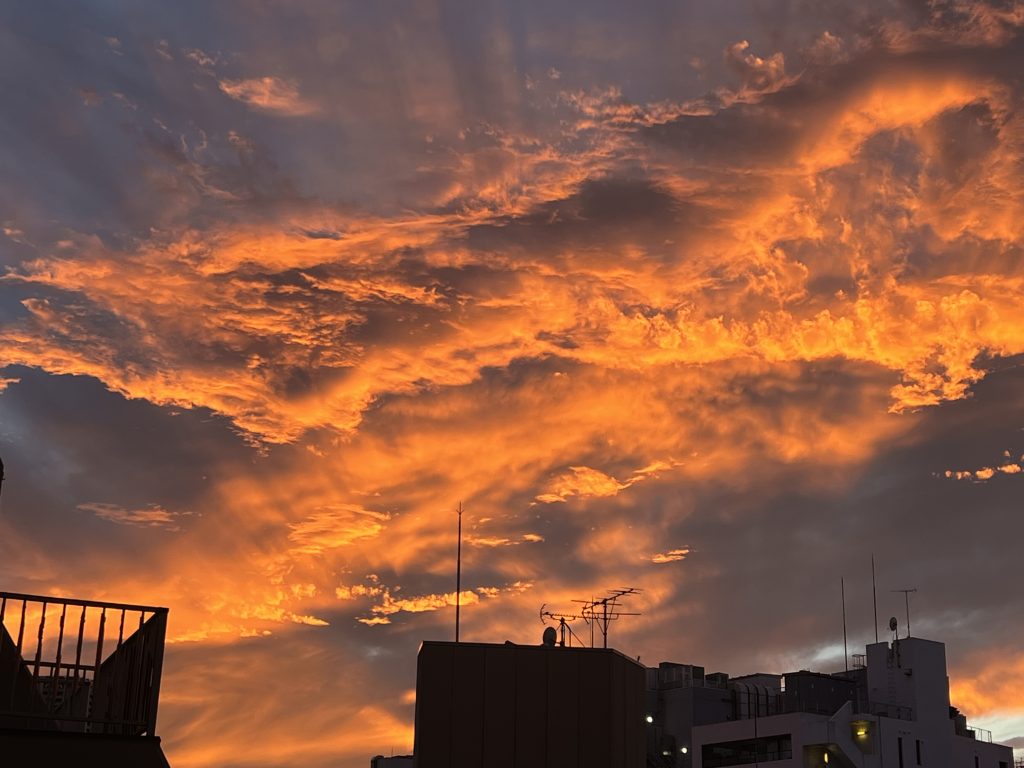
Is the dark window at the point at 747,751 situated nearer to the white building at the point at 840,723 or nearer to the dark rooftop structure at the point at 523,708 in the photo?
the white building at the point at 840,723

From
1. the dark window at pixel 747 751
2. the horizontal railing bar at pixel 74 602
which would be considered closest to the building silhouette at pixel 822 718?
the dark window at pixel 747 751

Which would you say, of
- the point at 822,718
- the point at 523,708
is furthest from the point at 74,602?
the point at 822,718

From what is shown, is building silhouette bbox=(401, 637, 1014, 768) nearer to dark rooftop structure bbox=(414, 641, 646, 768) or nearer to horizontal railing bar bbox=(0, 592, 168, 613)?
dark rooftop structure bbox=(414, 641, 646, 768)

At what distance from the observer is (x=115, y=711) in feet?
48.8

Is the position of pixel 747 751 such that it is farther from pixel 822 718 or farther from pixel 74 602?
pixel 74 602

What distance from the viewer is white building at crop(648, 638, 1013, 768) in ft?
293

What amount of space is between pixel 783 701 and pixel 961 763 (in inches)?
568

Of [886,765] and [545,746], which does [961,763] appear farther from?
[545,746]

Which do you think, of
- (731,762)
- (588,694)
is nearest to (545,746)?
(588,694)

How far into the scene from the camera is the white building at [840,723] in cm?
8931

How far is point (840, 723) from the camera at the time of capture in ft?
292

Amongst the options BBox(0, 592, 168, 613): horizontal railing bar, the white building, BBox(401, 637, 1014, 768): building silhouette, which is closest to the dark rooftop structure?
BBox(0, 592, 168, 613): horizontal railing bar

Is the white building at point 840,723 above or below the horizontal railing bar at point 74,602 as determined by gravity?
above

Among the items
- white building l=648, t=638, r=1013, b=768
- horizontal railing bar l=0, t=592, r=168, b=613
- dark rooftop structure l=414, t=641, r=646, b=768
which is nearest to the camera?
horizontal railing bar l=0, t=592, r=168, b=613
